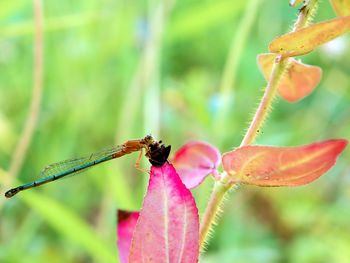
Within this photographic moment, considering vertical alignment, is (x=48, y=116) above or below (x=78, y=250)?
above

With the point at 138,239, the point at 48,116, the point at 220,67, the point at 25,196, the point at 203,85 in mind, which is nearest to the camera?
the point at 138,239

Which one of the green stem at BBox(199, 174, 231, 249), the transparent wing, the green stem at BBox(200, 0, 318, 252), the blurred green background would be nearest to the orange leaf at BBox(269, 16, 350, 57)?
the green stem at BBox(200, 0, 318, 252)

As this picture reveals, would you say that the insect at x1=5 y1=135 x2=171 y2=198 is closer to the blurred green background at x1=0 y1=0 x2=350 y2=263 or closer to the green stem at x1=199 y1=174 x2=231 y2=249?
the green stem at x1=199 y1=174 x2=231 y2=249

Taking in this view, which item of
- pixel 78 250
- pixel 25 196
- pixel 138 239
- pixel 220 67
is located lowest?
pixel 138 239

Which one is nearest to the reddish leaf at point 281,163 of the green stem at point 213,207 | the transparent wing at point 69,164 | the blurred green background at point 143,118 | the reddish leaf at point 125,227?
the green stem at point 213,207

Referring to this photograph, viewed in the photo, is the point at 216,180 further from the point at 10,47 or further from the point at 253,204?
the point at 10,47

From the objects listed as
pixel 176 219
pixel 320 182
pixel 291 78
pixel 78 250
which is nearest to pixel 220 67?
pixel 320 182
